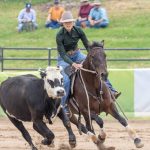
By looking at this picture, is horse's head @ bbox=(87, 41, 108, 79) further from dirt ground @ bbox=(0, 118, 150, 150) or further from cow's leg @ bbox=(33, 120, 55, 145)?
dirt ground @ bbox=(0, 118, 150, 150)

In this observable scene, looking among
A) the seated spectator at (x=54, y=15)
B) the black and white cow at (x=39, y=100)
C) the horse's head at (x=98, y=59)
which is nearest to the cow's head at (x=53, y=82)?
the black and white cow at (x=39, y=100)

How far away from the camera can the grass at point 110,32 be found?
22641mm

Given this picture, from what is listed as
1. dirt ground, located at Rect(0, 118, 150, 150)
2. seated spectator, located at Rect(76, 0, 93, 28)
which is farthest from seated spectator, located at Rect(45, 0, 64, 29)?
dirt ground, located at Rect(0, 118, 150, 150)

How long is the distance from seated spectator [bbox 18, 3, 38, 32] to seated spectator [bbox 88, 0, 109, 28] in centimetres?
202

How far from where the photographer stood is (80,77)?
12.6m

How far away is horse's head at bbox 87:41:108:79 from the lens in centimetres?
1170

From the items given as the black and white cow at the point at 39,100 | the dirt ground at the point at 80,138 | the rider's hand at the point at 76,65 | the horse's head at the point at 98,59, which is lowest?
the dirt ground at the point at 80,138

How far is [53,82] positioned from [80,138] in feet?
9.26

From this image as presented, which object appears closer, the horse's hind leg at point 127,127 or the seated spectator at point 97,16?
the horse's hind leg at point 127,127

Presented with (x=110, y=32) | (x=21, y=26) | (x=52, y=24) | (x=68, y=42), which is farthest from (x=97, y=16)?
(x=68, y=42)

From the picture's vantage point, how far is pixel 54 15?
24594 mm

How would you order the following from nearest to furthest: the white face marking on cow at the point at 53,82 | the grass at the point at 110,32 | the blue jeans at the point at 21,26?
1. the white face marking on cow at the point at 53,82
2. the grass at the point at 110,32
3. the blue jeans at the point at 21,26

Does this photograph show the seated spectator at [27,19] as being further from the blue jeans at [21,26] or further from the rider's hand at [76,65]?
the rider's hand at [76,65]

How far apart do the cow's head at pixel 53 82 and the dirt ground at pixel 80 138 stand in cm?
142
